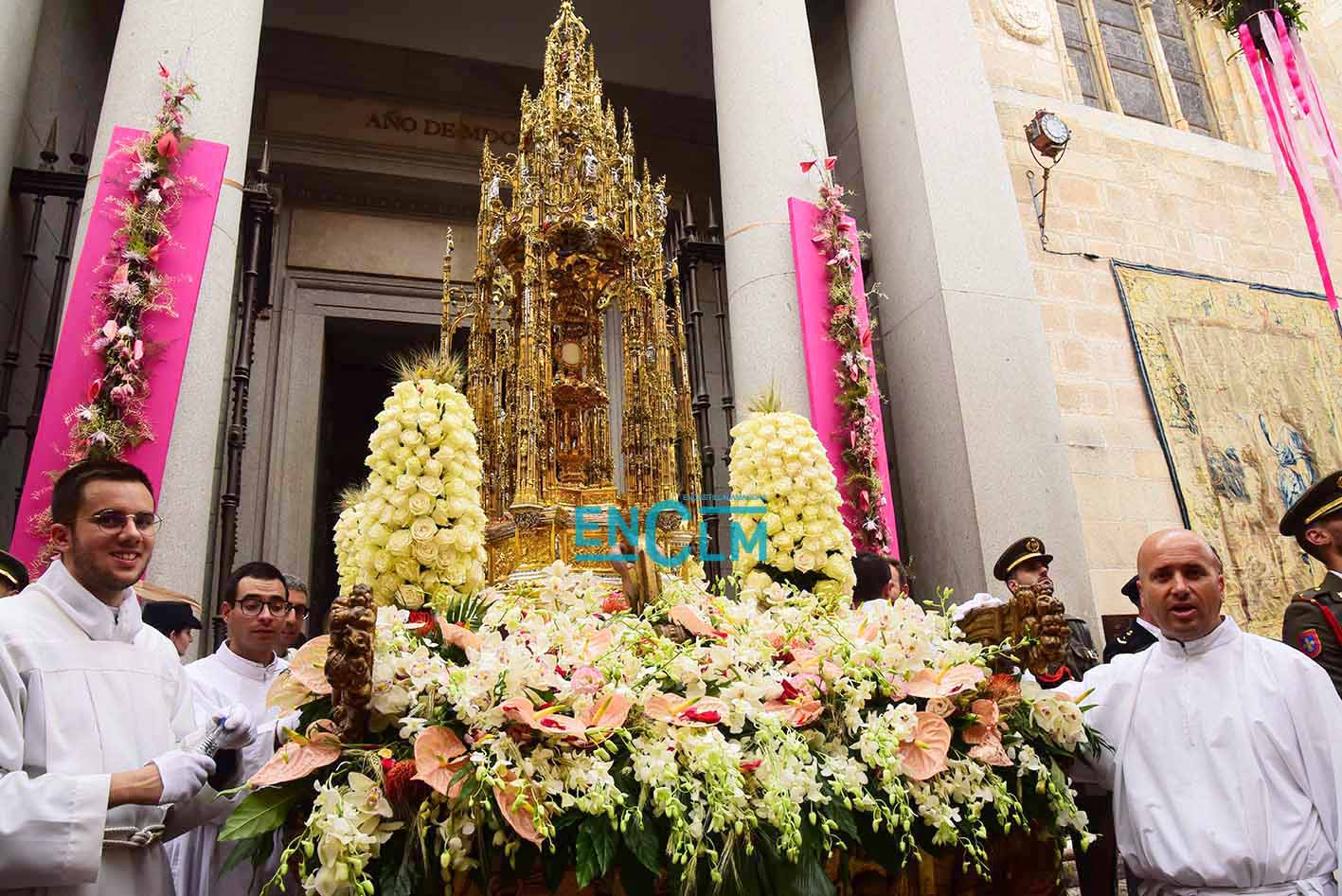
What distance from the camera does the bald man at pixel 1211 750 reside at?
207cm

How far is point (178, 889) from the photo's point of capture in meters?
2.85

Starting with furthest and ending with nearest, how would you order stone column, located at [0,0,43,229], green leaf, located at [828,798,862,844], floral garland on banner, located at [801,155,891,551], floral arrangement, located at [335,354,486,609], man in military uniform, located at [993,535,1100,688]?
floral garland on banner, located at [801,155,891,551] < stone column, located at [0,0,43,229] < man in military uniform, located at [993,535,1100,688] < floral arrangement, located at [335,354,486,609] < green leaf, located at [828,798,862,844]

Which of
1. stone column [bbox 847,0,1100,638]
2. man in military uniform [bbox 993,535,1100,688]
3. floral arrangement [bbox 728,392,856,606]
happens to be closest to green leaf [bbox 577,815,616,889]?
floral arrangement [bbox 728,392,856,606]

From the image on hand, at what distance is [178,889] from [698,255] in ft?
19.7

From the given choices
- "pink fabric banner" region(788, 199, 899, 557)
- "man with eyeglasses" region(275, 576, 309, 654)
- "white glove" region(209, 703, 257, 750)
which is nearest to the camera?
"white glove" region(209, 703, 257, 750)

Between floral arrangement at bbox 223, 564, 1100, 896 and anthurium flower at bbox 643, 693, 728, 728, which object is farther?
anthurium flower at bbox 643, 693, 728, 728

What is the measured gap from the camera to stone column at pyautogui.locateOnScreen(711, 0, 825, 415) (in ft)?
19.7

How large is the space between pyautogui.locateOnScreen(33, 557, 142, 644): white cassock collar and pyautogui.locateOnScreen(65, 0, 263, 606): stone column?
2377mm

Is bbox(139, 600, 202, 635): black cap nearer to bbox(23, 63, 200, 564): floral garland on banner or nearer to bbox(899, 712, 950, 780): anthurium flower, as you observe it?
bbox(23, 63, 200, 564): floral garland on banner

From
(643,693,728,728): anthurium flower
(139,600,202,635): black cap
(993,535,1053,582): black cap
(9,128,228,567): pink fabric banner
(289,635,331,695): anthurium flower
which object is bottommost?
(643,693,728,728): anthurium flower

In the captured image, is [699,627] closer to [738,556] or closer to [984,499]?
[738,556]

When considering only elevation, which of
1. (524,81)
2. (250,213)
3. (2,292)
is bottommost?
(2,292)

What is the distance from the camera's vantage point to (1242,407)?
8.10 meters

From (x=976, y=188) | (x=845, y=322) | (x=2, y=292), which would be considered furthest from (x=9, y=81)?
(x=976, y=188)
